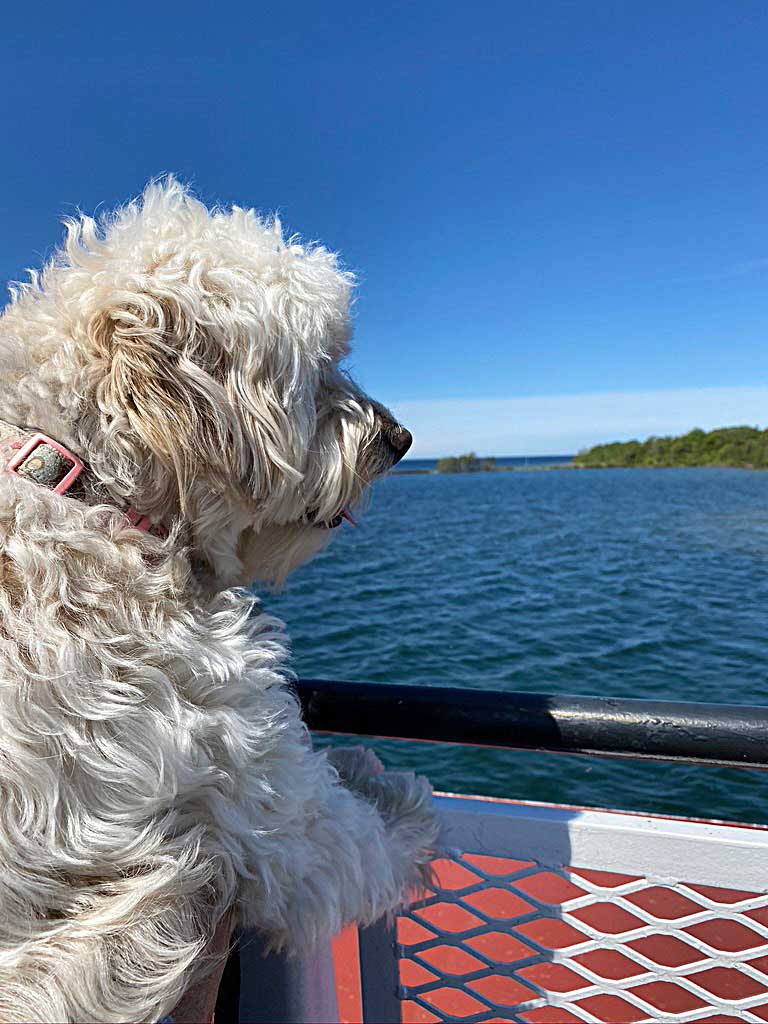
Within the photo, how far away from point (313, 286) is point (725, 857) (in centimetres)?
175

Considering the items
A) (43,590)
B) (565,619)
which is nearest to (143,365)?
(43,590)

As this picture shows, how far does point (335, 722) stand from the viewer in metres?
1.83

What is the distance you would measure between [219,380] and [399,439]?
58cm

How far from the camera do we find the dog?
42.5 inches

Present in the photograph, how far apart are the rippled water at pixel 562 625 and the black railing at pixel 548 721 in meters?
0.56

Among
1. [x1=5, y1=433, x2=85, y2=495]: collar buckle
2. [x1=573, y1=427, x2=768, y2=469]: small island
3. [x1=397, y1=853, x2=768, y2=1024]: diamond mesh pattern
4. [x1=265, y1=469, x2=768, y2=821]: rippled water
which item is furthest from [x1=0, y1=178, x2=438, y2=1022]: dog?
[x1=573, y1=427, x2=768, y2=469]: small island

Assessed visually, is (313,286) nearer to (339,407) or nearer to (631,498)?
(339,407)

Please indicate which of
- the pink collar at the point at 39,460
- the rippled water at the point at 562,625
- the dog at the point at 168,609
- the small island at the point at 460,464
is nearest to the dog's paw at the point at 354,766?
the dog at the point at 168,609

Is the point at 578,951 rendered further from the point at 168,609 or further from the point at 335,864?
the point at 168,609

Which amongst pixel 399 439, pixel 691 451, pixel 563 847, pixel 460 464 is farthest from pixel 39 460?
pixel 460 464

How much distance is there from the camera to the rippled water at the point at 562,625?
9305mm

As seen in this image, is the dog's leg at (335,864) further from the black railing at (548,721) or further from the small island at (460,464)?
the small island at (460,464)

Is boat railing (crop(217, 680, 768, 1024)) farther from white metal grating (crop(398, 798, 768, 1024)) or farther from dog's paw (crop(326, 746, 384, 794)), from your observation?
dog's paw (crop(326, 746, 384, 794))

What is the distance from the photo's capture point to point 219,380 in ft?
5.13
